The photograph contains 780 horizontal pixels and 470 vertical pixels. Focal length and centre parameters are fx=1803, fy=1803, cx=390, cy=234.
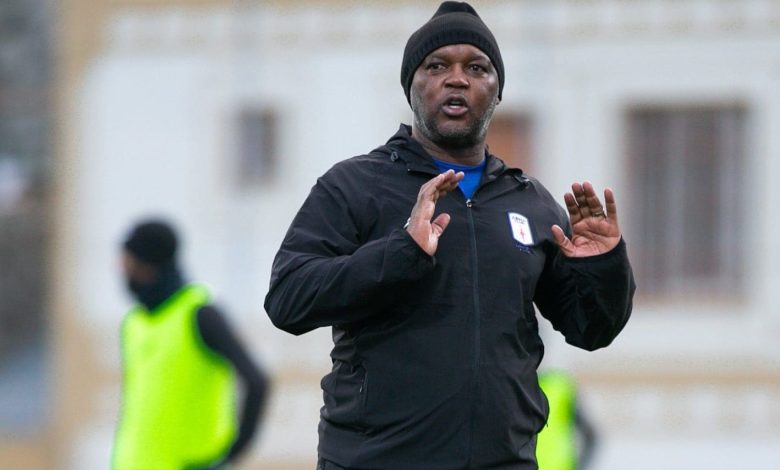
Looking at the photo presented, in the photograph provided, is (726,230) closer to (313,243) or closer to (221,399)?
(221,399)

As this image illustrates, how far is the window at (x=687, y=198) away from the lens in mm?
14320

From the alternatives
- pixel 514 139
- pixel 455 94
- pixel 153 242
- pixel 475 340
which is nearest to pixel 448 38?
pixel 455 94

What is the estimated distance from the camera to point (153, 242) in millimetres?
6363

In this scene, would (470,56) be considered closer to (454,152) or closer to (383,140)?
(454,152)

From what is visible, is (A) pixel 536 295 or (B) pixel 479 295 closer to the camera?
(B) pixel 479 295

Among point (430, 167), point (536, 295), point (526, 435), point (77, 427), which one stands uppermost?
point (430, 167)

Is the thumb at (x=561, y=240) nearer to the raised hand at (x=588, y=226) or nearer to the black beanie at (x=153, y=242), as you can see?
the raised hand at (x=588, y=226)

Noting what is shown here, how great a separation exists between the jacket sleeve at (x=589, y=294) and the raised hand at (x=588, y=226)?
21 mm

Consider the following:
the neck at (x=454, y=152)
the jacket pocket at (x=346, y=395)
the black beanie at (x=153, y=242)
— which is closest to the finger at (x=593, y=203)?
the neck at (x=454, y=152)

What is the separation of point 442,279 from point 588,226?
38 cm

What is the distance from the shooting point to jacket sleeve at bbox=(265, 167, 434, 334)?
355cm

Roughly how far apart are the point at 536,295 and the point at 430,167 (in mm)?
388

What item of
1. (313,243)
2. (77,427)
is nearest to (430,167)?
(313,243)

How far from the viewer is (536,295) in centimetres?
395
